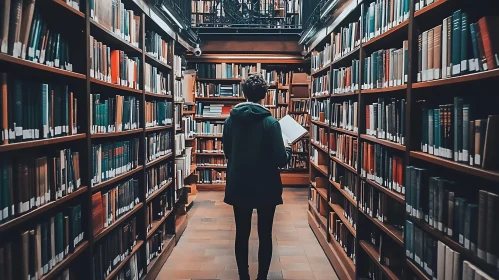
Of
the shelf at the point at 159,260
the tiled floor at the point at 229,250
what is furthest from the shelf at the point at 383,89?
the shelf at the point at 159,260

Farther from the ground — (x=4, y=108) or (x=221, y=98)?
(x=221, y=98)

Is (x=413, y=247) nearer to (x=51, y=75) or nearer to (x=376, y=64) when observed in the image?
(x=376, y=64)

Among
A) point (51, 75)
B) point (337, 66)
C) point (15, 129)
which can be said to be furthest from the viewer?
point (337, 66)

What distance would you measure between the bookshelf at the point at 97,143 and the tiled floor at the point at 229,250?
0.23m

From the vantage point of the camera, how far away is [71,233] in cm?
199

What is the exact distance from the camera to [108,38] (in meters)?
2.60

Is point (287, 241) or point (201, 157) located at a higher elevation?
point (201, 157)

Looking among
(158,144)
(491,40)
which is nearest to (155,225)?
(158,144)

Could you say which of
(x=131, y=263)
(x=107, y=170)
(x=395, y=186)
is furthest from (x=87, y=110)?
(x=395, y=186)

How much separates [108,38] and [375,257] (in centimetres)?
227

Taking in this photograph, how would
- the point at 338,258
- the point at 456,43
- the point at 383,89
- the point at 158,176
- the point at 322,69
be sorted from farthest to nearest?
1. the point at 322,69
2. the point at 158,176
3. the point at 338,258
4. the point at 383,89
5. the point at 456,43

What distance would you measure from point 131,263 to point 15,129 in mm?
1747

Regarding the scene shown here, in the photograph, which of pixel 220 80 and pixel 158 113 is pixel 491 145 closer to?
pixel 158 113

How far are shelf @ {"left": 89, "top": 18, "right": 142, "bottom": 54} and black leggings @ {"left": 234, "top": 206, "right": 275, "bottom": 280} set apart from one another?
1.36 meters
